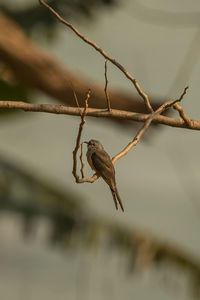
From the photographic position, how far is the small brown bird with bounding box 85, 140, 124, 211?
117 inches

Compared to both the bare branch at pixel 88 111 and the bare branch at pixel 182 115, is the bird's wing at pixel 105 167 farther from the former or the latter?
the bare branch at pixel 182 115

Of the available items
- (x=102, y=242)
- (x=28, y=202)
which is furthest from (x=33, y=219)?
(x=102, y=242)

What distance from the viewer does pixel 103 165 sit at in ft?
10.0

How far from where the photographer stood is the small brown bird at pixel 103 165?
2.98 meters

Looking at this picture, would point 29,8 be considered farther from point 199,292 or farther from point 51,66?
point 199,292

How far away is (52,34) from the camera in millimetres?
10875

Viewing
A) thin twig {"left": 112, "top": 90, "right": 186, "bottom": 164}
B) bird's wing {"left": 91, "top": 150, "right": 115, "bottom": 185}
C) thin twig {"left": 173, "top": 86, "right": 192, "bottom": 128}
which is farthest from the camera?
thin twig {"left": 173, "top": 86, "right": 192, "bottom": 128}

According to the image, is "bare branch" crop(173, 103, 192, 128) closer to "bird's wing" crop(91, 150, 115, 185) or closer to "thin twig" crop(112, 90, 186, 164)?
"thin twig" crop(112, 90, 186, 164)

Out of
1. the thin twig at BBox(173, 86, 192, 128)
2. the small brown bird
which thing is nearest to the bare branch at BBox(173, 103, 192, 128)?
the thin twig at BBox(173, 86, 192, 128)

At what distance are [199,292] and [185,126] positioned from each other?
634 centimetres

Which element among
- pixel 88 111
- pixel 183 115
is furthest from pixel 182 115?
pixel 88 111

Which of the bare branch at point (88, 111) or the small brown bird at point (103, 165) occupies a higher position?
the bare branch at point (88, 111)

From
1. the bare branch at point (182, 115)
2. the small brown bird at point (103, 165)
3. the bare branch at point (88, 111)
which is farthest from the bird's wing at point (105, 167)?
the bare branch at point (182, 115)

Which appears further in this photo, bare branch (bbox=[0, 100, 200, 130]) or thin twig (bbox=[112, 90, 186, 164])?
bare branch (bbox=[0, 100, 200, 130])
